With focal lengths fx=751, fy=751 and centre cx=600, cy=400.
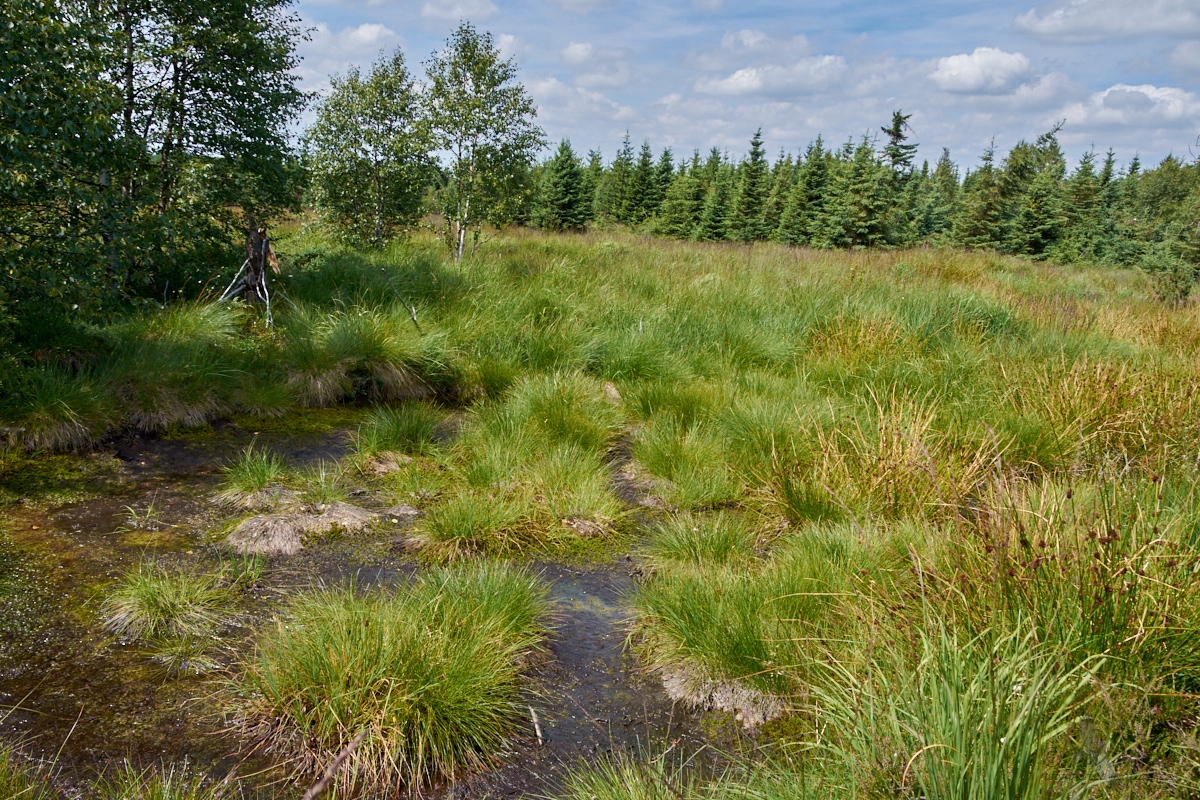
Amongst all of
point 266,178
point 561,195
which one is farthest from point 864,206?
point 266,178

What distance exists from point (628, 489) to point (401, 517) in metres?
1.67

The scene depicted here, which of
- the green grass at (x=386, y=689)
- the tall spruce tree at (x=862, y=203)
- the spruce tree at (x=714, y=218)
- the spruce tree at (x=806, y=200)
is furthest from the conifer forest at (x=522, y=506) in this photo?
the spruce tree at (x=714, y=218)

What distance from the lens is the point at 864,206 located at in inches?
1069

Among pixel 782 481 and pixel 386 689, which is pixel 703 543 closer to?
pixel 782 481

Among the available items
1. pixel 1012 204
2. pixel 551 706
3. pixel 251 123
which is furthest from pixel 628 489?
pixel 1012 204

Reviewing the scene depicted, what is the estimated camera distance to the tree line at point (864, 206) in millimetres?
27734

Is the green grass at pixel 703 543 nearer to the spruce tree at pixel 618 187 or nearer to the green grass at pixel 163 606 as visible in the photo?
the green grass at pixel 163 606

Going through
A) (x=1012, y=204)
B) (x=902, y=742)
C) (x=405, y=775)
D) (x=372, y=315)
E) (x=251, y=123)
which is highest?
(x=1012, y=204)

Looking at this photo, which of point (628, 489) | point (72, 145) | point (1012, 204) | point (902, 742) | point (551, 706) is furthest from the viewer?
point (1012, 204)

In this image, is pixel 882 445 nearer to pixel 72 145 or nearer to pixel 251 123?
pixel 72 145

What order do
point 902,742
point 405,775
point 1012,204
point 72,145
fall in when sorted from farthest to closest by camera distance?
point 1012,204 → point 72,145 → point 405,775 → point 902,742

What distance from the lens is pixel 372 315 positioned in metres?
7.62

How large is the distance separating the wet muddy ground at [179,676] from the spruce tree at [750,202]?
34226 mm

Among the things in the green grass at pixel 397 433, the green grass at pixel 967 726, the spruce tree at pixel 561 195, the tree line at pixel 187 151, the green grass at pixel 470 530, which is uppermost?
the spruce tree at pixel 561 195
